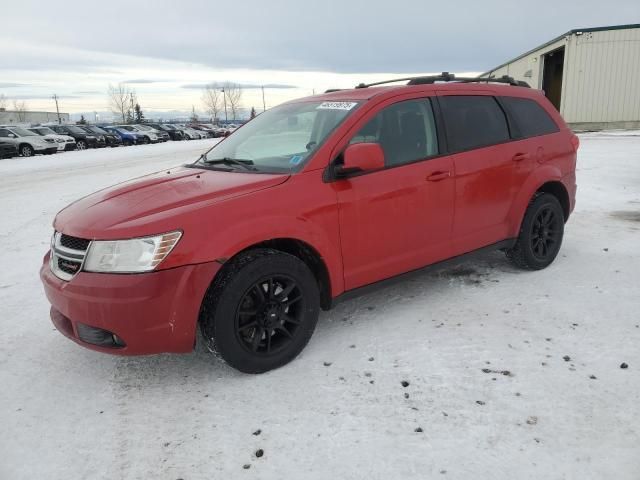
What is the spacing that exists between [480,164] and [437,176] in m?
0.53

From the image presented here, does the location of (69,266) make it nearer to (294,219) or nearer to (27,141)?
(294,219)

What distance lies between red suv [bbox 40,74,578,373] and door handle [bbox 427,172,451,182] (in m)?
0.02

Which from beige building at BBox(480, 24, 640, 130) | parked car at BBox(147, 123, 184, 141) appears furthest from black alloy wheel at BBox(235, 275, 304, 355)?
parked car at BBox(147, 123, 184, 141)

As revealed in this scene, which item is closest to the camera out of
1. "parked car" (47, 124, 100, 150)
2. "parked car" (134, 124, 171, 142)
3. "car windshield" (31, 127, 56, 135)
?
"car windshield" (31, 127, 56, 135)

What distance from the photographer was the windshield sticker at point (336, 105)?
3.70m

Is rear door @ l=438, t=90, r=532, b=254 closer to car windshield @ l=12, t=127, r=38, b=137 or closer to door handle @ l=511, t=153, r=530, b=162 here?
door handle @ l=511, t=153, r=530, b=162

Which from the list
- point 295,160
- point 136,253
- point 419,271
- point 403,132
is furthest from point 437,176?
point 136,253

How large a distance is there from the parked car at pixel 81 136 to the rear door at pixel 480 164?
97.9 feet

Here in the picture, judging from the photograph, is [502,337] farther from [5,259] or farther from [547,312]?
[5,259]

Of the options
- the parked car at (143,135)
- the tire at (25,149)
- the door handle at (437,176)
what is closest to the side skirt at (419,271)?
the door handle at (437,176)

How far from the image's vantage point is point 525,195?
181 inches

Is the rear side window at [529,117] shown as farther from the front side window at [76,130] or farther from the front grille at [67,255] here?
the front side window at [76,130]

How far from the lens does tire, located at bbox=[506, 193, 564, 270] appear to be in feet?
15.5

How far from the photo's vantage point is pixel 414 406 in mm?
2777
